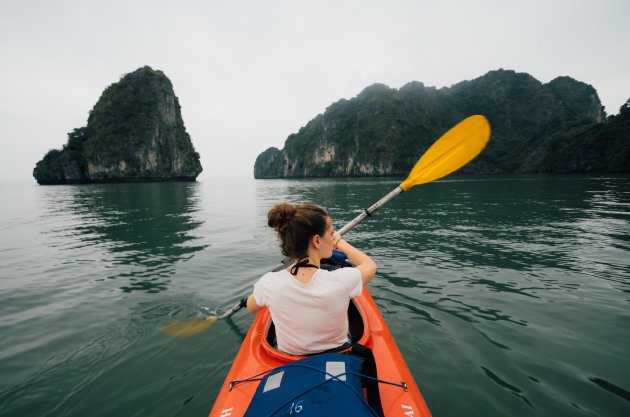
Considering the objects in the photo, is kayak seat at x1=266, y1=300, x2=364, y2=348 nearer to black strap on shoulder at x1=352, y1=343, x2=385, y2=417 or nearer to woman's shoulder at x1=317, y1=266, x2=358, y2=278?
black strap on shoulder at x1=352, y1=343, x2=385, y2=417

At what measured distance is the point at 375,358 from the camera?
9.07ft

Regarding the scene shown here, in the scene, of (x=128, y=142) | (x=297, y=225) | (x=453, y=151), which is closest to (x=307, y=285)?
(x=297, y=225)

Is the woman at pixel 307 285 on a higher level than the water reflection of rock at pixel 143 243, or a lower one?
higher

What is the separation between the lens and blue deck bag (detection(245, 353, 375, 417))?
4.93 ft

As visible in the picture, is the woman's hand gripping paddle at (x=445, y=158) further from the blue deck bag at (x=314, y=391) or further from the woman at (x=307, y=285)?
the blue deck bag at (x=314, y=391)

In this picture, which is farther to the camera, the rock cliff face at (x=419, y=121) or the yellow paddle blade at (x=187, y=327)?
the rock cliff face at (x=419, y=121)

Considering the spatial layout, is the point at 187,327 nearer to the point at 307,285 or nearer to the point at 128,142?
the point at 307,285

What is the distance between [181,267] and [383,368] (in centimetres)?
704

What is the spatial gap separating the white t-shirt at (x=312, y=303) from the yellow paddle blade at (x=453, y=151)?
320 cm

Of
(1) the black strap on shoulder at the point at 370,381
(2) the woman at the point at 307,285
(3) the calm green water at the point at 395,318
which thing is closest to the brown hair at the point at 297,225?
(2) the woman at the point at 307,285

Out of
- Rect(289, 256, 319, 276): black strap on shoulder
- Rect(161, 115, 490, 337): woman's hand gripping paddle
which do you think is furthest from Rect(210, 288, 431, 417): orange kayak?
Rect(161, 115, 490, 337): woman's hand gripping paddle

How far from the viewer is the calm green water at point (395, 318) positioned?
10.8ft

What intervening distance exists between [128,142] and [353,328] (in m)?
107

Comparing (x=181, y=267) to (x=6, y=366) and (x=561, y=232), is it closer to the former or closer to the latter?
(x=6, y=366)
